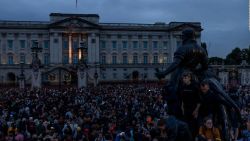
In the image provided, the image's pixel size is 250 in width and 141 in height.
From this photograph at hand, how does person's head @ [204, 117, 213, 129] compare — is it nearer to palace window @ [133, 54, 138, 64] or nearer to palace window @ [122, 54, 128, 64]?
palace window @ [122, 54, 128, 64]

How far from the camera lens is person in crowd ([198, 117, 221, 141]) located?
7.54m

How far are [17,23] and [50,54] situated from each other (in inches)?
354

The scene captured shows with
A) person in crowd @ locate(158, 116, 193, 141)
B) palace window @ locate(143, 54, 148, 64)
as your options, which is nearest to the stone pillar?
person in crowd @ locate(158, 116, 193, 141)

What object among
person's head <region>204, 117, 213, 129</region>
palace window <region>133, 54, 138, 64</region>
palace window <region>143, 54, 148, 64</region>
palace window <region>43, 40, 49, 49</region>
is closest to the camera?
person's head <region>204, 117, 213, 129</region>

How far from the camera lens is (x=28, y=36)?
Result: 96625 mm

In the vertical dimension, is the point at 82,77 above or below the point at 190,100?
below

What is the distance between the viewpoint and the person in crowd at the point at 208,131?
754cm

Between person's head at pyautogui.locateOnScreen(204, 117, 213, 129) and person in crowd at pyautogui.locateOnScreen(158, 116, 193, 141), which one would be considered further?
person's head at pyautogui.locateOnScreen(204, 117, 213, 129)

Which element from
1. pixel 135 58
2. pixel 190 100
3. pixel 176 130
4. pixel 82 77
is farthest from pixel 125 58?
pixel 176 130

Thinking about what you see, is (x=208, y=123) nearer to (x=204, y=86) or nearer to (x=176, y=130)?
(x=204, y=86)

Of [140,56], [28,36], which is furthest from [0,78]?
[140,56]

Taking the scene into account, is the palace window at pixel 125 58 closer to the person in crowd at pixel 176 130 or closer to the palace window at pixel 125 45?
the palace window at pixel 125 45

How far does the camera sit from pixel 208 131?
300 inches

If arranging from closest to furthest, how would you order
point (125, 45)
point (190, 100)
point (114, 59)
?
1. point (190, 100)
2. point (114, 59)
3. point (125, 45)
